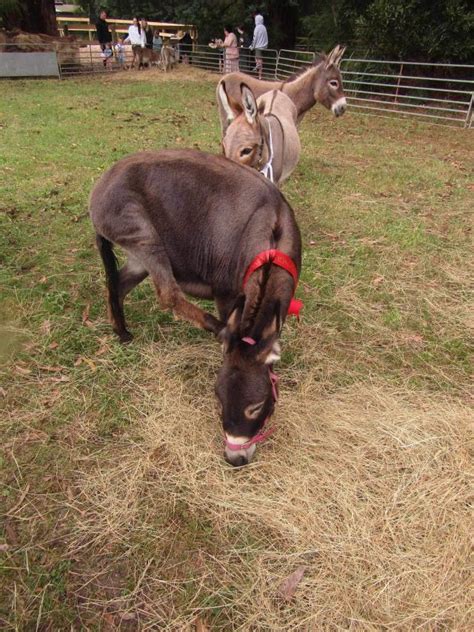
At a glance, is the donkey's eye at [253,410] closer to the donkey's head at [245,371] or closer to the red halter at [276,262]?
the donkey's head at [245,371]

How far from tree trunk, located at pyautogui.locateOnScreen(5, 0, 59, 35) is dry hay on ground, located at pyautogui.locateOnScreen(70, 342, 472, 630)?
27.9 meters

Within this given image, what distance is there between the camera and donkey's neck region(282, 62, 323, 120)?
8609mm

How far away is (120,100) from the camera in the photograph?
607 inches

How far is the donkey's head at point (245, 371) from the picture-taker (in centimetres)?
259

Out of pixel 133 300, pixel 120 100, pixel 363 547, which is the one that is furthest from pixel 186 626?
pixel 120 100

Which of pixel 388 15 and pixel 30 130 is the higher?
pixel 388 15

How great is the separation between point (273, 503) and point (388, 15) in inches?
650

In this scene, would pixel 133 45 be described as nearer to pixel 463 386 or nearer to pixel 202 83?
pixel 202 83

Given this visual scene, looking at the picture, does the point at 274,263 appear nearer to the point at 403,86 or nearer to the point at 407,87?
the point at 407,87

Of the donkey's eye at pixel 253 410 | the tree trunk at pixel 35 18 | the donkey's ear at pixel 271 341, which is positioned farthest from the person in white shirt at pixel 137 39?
the donkey's eye at pixel 253 410

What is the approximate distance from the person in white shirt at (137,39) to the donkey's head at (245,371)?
24474 mm

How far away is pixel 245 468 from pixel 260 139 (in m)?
3.98

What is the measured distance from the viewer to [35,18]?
24.2m

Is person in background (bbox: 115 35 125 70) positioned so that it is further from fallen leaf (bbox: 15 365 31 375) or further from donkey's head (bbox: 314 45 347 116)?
fallen leaf (bbox: 15 365 31 375)
